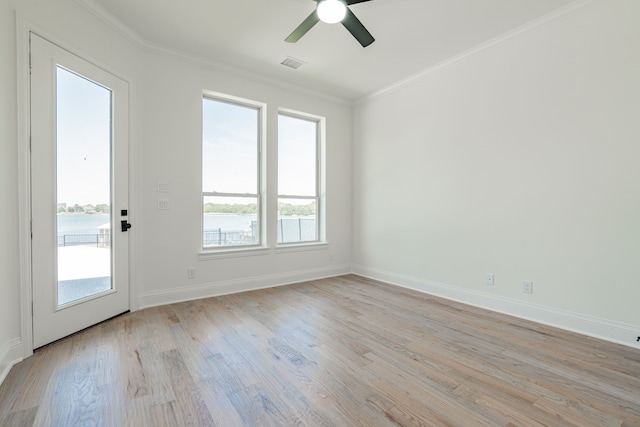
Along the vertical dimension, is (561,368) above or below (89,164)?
below

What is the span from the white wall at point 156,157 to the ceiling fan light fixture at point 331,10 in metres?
1.88

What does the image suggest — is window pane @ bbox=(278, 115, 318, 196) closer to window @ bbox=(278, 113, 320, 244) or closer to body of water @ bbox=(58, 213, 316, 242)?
window @ bbox=(278, 113, 320, 244)

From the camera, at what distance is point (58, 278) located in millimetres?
2441

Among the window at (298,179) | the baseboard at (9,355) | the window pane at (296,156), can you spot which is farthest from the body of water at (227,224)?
the baseboard at (9,355)

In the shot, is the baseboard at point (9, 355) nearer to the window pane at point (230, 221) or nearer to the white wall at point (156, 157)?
the white wall at point (156, 157)

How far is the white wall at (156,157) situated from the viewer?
6.83 feet

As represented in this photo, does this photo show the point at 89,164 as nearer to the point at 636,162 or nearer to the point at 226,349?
the point at 226,349

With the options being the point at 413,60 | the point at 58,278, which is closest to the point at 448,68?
the point at 413,60

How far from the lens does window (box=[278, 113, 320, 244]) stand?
4.57m

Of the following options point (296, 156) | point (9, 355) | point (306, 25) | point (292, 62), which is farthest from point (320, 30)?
point (9, 355)

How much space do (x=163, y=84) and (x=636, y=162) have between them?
4625mm

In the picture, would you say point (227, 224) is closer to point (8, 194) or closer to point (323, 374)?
point (8, 194)

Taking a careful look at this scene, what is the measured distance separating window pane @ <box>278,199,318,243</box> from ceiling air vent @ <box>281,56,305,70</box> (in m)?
1.87

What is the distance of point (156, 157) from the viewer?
3395 millimetres
